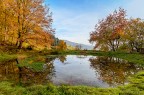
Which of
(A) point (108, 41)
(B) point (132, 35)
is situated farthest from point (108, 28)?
(B) point (132, 35)

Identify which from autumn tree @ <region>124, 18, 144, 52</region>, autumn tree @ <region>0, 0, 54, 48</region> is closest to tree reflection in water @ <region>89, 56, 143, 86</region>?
autumn tree @ <region>0, 0, 54, 48</region>

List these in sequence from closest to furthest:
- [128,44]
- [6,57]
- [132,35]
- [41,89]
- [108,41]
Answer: [41,89] → [6,57] → [132,35] → [128,44] → [108,41]

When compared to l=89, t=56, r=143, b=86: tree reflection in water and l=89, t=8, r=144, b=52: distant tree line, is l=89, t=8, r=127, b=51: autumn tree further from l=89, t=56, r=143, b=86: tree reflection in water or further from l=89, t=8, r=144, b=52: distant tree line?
l=89, t=56, r=143, b=86: tree reflection in water

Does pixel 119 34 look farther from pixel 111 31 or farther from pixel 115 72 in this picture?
pixel 115 72

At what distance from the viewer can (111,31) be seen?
70.0 meters

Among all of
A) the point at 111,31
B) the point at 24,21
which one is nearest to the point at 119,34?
the point at 111,31

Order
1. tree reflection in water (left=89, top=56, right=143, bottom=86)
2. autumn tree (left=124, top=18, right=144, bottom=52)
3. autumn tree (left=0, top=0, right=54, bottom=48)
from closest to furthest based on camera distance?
tree reflection in water (left=89, top=56, right=143, bottom=86) < autumn tree (left=0, top=0, right=54, bottom=48) < autumn tree (left=124, top=18, right=144, bottom=52)

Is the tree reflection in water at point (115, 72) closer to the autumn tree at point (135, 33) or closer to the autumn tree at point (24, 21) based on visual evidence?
the autumn tree at point (24, 21)

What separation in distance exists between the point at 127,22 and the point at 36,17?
30923 mm

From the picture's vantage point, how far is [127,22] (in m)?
67.5

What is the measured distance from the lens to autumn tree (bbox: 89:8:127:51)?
2702 inches

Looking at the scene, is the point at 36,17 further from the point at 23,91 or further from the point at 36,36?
the point at 23,91

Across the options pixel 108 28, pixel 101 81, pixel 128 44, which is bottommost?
pixel 101 81

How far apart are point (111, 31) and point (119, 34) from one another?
354 centimetres
